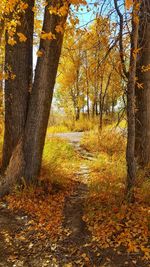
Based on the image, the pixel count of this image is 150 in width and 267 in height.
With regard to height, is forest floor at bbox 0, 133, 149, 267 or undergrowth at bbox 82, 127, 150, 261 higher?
undergrowth at bbox 82, 127, 150, 261

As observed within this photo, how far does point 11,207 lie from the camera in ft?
15.3

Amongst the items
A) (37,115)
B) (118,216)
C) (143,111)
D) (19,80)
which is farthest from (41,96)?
(118,216)

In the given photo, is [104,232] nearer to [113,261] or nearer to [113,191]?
[113,261]

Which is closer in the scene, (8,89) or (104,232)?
(104,232)

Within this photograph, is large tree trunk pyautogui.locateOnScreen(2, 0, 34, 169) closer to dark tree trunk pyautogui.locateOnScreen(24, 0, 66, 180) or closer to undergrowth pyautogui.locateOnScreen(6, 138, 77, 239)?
dark tree trunk pyautogui.locateOnScreen(24, 0, 66, 180)

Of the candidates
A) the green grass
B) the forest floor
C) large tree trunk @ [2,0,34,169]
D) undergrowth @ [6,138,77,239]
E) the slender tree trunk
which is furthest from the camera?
the green grass

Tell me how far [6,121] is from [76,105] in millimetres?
14183

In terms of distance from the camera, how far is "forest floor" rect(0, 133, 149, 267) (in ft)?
10.8

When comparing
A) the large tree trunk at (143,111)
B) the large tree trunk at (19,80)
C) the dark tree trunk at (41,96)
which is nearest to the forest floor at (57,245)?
the dark tree trunk at (41,96)

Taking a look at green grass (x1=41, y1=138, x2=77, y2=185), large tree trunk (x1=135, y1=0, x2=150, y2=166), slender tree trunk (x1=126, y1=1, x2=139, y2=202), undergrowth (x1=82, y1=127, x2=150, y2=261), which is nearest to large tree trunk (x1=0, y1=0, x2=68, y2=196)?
green grass (x1=41, y1=138, x2=77, y2=185)

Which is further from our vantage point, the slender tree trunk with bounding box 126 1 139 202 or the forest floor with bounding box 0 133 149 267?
the slender tree trunk with bounding box 126 1 139 202

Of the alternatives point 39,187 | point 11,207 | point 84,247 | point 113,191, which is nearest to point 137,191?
point 113,191

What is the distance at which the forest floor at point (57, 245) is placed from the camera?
3.31 metres

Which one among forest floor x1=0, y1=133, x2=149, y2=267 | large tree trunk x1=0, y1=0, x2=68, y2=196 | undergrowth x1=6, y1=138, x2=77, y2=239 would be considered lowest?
forest floor x1=0, y1=133, x2=149, y2=267
